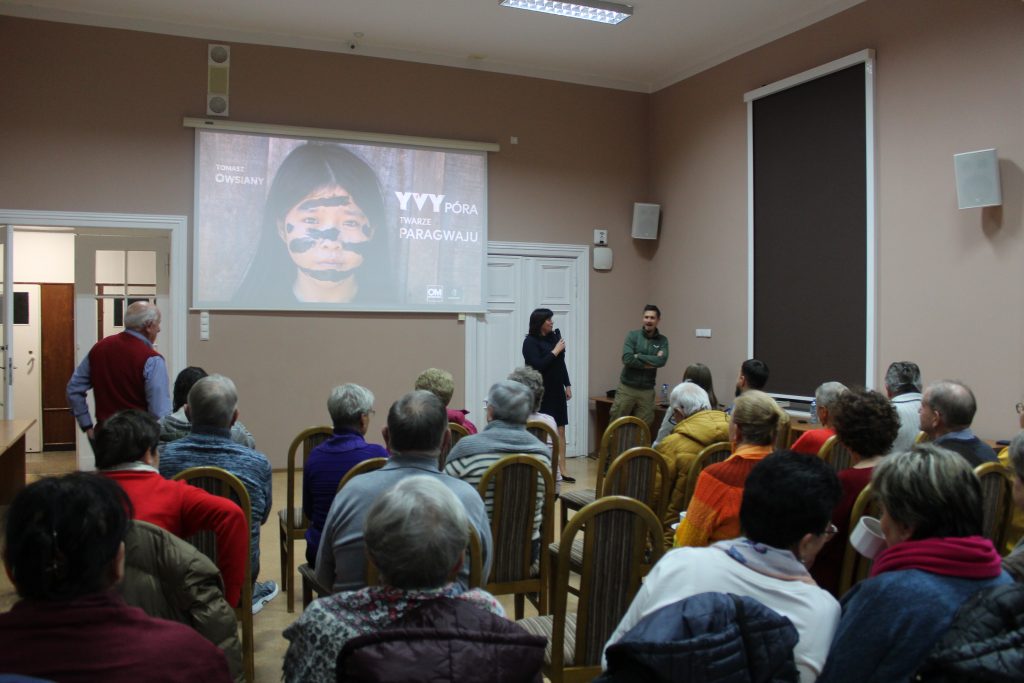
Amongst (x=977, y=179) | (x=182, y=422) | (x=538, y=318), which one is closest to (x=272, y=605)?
(x=182, y=422)

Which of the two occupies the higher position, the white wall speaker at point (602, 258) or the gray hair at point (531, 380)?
Answer: the white wall speaker at point (602, 258)

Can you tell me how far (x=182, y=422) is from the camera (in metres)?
3.37

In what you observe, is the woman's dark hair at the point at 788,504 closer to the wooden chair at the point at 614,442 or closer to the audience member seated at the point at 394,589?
the audience member seated at the point at 394,589

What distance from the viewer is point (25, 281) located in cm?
787

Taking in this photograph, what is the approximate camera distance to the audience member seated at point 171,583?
5.67ft

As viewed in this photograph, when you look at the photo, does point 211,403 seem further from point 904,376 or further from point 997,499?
point 904,376

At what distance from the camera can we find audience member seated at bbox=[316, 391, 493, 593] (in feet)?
6.89

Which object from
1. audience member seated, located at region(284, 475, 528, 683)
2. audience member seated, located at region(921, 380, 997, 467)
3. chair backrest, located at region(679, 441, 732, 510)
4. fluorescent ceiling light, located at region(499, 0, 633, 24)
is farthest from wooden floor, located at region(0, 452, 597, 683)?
fluorescent ceiling light, located at region(499, 0, 633, 24)

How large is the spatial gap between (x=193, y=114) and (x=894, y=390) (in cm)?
554

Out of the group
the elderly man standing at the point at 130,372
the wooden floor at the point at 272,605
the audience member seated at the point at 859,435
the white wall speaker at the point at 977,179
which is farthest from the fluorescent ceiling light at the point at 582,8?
the audience member seated at the point at 859,435

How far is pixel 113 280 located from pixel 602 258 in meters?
4.39

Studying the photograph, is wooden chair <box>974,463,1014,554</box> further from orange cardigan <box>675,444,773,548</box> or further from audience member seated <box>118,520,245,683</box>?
audience member seated <box>118,520,245,683</box>

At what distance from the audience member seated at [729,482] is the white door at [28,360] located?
7.50 meters

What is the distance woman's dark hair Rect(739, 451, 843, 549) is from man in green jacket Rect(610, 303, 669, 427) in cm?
538
